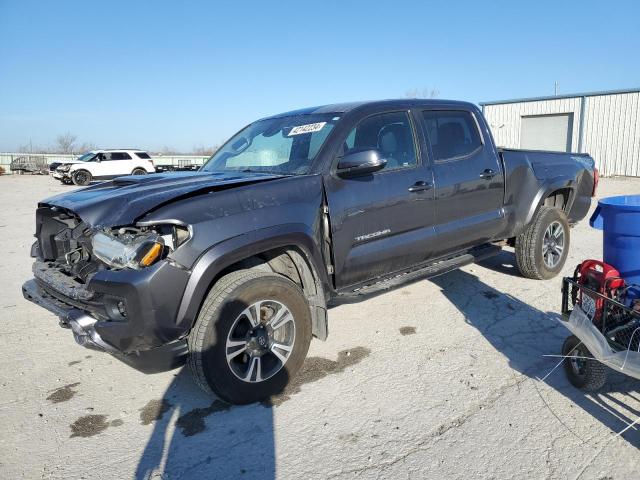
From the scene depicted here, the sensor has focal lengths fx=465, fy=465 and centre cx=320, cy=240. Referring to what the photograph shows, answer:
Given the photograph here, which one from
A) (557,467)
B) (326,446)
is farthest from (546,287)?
(326,446)

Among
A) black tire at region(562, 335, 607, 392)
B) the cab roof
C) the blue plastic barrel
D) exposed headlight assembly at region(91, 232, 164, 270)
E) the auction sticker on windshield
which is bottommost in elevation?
black tire at region(562, 335, 607, 392)

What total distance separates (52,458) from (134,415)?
0.50m

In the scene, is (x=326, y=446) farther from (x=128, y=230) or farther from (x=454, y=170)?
(x=454, y=170)

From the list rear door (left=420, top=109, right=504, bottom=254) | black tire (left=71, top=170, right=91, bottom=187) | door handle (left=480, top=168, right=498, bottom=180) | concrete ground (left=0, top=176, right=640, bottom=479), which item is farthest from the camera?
black tire (left=71, top=170, right=91, bottom=187)

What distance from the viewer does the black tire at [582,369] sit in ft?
9.29

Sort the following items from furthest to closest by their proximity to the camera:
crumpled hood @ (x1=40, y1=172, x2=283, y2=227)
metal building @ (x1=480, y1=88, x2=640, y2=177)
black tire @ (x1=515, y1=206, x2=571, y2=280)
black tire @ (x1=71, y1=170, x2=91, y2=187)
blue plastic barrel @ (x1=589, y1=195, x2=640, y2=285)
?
black tire @ (x1=71, y1=170, x2=91, y2=187) → metal building @ (x1=480, y1=88, x2=640, y2=177) → black tire @ (x1=515, y1=206, x2=571, y2=280) → blue plastic barrel @ (x1=589, y1=195, x2=640, y2=285) → crumpled hood @ (x1=40, y1=172, x2=283, y2=227)

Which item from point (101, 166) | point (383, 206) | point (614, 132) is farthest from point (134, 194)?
point (101, 166)

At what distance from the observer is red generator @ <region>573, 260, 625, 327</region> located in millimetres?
2859

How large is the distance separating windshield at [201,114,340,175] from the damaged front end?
4.11 feet

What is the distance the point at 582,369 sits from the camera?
9.71 ft

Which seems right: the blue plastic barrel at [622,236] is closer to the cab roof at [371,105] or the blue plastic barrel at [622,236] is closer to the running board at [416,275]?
the running board at [416,275]

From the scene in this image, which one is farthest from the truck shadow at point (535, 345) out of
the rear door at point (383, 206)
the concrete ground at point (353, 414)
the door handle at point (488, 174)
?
the door handle at point (488, 174)

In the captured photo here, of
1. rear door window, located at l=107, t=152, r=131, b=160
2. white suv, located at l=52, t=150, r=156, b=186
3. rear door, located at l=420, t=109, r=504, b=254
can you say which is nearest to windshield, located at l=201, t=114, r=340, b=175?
rear door, located at l=420, t=109, r=504, b=254

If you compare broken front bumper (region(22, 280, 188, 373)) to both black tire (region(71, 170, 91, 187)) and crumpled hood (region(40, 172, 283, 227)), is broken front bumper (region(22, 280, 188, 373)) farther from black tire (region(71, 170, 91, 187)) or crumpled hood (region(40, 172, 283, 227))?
black tire (region(71, 170, 91, 187))
